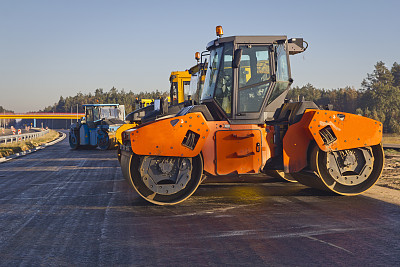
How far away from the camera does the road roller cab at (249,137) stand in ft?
28.5

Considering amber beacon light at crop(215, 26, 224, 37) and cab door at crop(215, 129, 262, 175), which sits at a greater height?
amber beacon light at crop(215, 26, 224, 37)

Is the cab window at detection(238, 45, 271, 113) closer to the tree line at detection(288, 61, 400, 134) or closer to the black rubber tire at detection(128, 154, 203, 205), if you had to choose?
the black rubber tire at detection(128, 154, 203, 205)

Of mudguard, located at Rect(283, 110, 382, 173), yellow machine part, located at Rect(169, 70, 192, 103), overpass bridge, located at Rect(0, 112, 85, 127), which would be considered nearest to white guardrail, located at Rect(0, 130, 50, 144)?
A: yellow machine part, located at Rect(169, 70, 192, 103)

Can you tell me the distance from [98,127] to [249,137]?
20.9 m

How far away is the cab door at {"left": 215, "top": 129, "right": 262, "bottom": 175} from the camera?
351 inches

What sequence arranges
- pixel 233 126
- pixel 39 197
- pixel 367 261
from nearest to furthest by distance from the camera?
pixel 367 261 → pixel 233 126 → pixel 39 197

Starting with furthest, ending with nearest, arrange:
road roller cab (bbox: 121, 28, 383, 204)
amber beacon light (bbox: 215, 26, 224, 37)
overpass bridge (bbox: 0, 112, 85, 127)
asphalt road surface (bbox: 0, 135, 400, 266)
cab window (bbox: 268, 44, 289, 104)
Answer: overpass bridge (bbox: 0, 112, 85, 127)
amber beacon light (bbox: 215, 26, 224, 37)
cab window (bbox: 268, 44, 289, 104)
road roller cab (bbox: 121, 28, 383, 204)
asphalt road surface (bbox: 0, 135, 400, 266)

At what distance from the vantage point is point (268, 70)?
9.52 metres

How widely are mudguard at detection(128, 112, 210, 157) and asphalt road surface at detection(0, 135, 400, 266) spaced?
105cm

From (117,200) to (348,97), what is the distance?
10954 cm

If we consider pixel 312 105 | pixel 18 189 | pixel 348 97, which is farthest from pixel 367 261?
pixel 348 97

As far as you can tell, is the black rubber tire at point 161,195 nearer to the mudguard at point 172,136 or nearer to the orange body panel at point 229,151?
the orange body panel at point 229,151

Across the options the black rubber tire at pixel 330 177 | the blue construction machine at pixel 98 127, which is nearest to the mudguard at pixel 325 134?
the black rubber tire at pixel 330 177

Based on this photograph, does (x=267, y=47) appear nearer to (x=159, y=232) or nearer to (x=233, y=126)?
(x=233, y=126)
